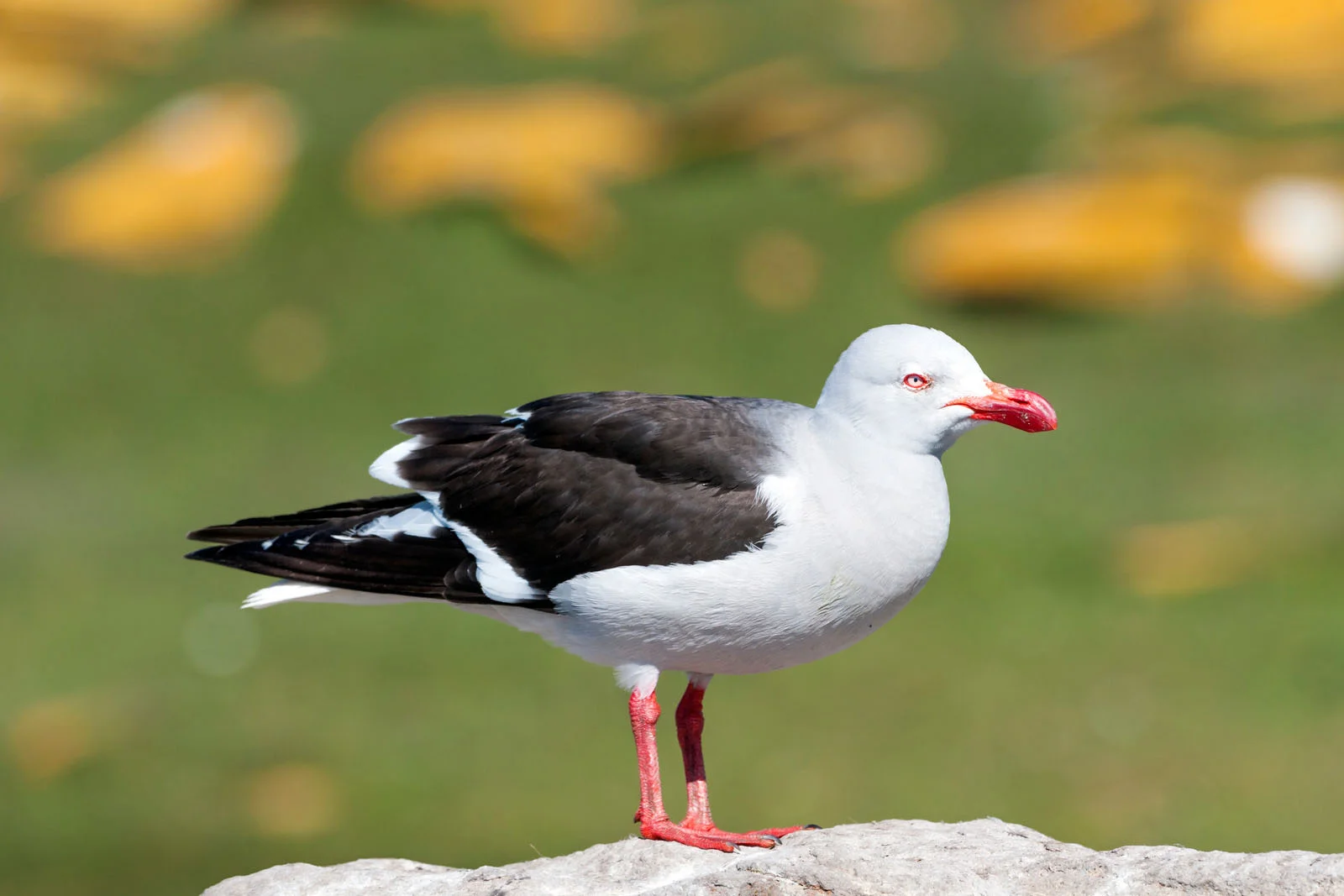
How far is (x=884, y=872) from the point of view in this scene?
266 inches

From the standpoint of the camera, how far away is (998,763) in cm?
1436

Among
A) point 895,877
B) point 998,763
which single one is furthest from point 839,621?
point 998,763

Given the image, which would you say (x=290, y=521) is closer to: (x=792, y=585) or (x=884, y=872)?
(x=792, y=585)

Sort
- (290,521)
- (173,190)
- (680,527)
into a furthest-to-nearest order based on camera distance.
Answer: (173,190) < (290,521) < (680,527)

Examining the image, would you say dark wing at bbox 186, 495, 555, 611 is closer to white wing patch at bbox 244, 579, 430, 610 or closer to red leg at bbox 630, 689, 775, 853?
white wing patch at bbox 244, 579, 430, 610

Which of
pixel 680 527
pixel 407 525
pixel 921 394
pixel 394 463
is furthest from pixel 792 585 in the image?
pixel 394 463

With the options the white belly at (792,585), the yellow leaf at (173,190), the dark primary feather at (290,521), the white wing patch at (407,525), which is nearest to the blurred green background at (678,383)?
the yellow leaf at (173,190)

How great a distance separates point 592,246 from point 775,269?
2321 mm

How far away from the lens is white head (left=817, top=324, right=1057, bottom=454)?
671 centimetres

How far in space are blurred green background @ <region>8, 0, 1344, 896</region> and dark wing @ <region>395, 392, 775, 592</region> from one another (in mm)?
6629

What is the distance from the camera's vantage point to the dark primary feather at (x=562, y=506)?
7020mm

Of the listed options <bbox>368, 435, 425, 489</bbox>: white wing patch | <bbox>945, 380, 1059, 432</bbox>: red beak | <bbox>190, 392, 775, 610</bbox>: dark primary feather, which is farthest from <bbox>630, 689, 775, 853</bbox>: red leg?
<bbox>945, 380, 1059, 432</bbox>: red beak

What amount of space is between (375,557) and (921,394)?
2.45 metres

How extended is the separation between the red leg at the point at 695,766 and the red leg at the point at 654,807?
6 cm
